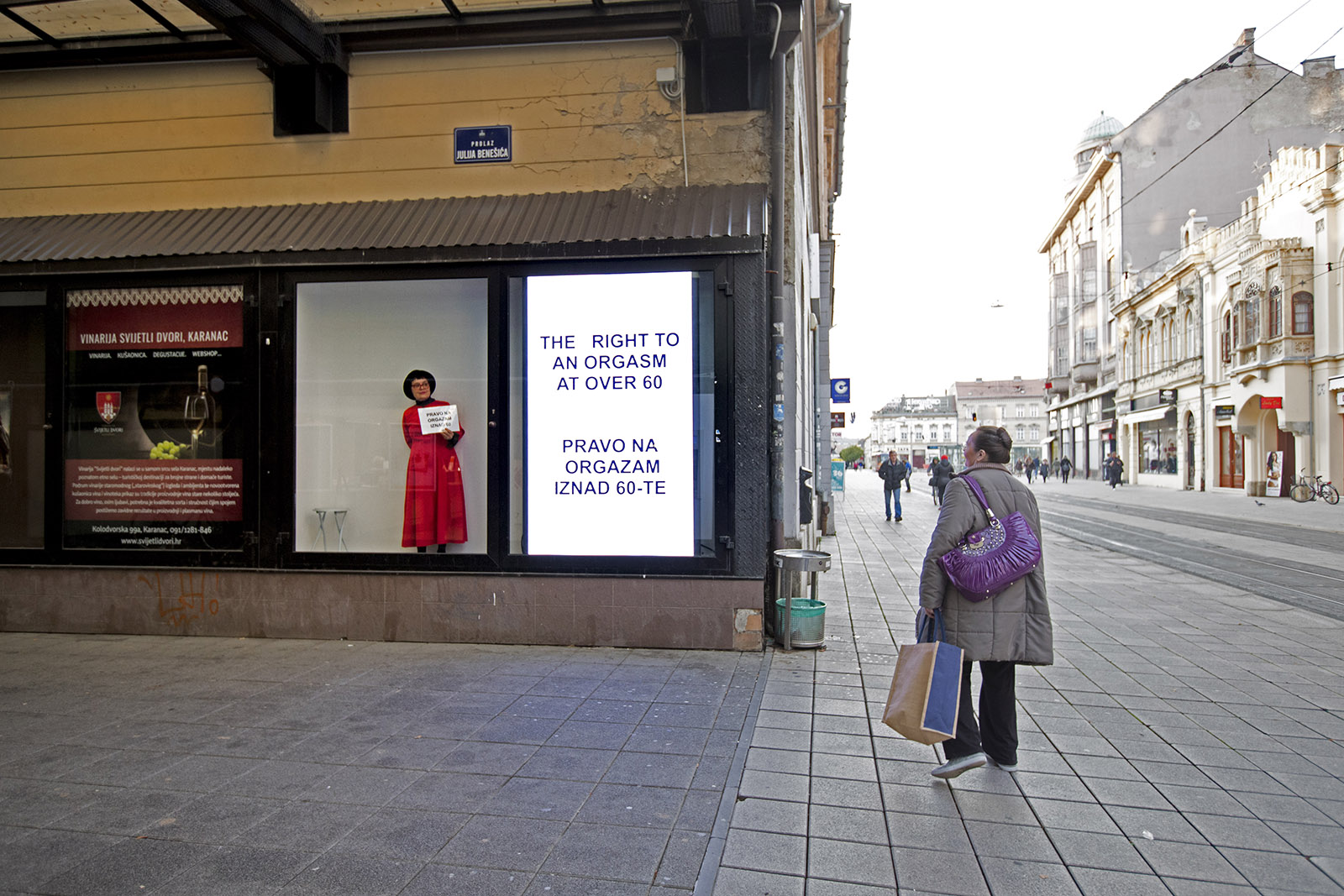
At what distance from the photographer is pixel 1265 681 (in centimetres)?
600

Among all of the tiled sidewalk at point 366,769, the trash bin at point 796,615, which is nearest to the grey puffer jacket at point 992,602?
the tiled sidewalk at point 366,769

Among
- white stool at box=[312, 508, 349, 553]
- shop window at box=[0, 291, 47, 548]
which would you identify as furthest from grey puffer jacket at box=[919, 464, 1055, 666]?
shop window at box=[0, 291, 47, 548]

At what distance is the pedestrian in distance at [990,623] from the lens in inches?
164

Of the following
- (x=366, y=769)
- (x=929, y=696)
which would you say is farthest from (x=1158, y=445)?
(x=366, y=769)

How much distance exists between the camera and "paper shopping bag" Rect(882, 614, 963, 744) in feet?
12.9

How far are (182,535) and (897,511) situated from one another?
17.4m

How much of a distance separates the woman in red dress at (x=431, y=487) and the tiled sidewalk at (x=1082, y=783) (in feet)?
9.66

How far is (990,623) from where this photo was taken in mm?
4191

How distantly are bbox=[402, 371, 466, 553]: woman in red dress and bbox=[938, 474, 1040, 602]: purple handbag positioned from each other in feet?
14.7

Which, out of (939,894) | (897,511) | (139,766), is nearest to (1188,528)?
(897,511)

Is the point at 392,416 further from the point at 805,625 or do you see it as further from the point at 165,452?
the point at 805,625

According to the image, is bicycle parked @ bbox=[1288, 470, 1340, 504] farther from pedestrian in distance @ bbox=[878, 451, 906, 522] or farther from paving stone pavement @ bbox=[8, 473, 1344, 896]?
paving stone pavement @ bbox=[8, 473, 1344, 896]

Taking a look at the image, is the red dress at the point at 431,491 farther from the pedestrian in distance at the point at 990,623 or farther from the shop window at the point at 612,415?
the pedestrian in distance at the point at 990,623

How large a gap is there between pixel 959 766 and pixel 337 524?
18.2ft
